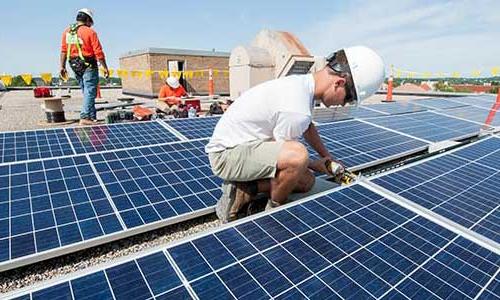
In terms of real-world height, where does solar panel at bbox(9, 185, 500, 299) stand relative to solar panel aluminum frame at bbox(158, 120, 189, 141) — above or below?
below

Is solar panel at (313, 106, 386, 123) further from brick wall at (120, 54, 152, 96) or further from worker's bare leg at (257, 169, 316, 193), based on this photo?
brick wall at (120, 54, 152, 96)

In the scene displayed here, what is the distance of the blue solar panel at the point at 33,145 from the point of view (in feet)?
14.0

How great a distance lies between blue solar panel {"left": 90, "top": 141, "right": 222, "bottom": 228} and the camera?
3264 mm

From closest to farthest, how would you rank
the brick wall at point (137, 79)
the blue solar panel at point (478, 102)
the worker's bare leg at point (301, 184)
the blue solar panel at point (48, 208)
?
the blue solar panel at point (48, 208), the worker's bare leg at point (301, 184), the blue solar panel at point (478, 102), the brick wall at point (137, 79)

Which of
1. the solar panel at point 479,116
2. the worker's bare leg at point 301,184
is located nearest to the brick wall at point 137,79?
the solar panel at point 479,116

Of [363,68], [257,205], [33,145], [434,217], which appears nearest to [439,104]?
[363,68]

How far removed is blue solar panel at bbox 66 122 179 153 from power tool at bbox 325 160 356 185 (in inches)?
117

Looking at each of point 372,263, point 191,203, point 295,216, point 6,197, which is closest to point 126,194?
point 191,203

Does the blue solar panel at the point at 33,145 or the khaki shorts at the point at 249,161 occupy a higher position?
the khaki shorts at the point at 249,161

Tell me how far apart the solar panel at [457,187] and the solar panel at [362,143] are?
937 mm

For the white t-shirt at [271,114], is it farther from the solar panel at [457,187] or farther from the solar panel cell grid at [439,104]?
the solar panel cell grid at [439,104]

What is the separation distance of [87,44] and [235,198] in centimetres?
592

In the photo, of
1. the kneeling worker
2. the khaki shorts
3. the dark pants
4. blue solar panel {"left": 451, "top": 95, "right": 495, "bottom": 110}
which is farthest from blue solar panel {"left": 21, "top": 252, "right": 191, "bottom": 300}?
blue solar panel {"left": 451, "top": 95, "right": 495, "bottom": 110}

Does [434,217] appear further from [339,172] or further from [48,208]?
[48,208]
